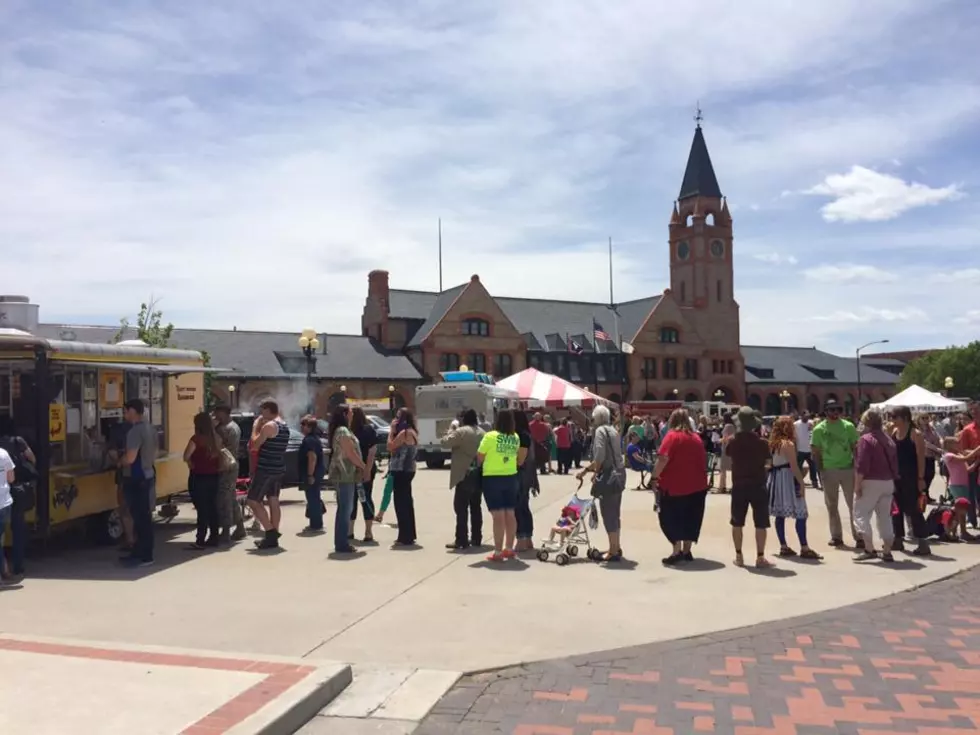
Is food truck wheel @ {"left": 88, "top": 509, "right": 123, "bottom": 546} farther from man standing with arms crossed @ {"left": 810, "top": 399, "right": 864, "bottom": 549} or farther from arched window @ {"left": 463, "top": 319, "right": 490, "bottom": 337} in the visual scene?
arched window @ {"left": 463, "top": 319, "right": 490, "bottom": 337}

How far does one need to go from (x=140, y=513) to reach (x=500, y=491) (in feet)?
13.2

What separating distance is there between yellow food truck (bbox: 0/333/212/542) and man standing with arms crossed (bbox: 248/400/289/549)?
1.70 m

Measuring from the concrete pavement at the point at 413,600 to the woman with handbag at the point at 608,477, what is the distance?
1.24ft

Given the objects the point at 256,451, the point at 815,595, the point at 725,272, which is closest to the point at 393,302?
the point at 725,272

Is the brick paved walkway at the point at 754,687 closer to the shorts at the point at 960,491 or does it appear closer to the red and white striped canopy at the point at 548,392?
the shorts at the point at 960,491

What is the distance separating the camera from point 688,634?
22.0ft

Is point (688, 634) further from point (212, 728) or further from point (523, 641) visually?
point (212, 728)

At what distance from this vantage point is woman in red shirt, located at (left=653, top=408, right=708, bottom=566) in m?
9.58

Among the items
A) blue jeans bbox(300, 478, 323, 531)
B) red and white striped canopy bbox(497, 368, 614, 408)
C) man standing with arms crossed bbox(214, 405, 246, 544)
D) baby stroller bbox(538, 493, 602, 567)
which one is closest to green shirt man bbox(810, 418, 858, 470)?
baby stroller bbox(538, 493, 602, 567)

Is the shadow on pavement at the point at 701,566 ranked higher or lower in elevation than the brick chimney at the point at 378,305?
lower

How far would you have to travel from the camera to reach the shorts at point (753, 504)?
9359 mm

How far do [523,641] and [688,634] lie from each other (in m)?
1.30

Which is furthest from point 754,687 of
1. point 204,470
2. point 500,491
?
point 204,470

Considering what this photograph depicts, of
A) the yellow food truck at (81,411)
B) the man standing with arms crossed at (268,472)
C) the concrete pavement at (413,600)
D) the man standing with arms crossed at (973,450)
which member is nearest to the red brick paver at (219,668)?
the concrete pavement at (413,600)
